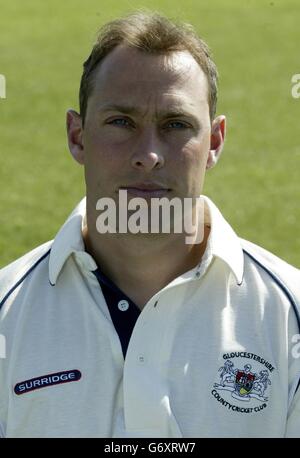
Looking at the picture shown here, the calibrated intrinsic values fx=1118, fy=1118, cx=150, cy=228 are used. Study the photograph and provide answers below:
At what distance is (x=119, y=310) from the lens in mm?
3391

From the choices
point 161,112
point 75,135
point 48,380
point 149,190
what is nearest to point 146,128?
point 161,112

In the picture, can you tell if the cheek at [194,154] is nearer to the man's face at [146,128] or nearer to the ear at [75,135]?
the man's face at [146,128]

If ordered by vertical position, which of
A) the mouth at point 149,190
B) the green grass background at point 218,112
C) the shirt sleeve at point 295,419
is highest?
the green grass background at point 218,112

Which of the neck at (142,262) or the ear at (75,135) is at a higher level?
the ear at (75,135)

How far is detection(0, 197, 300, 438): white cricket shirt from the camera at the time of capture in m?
3.25

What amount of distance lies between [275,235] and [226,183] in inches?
47.1

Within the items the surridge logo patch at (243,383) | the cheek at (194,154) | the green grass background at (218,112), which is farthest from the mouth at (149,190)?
the green grass background at (218,112)

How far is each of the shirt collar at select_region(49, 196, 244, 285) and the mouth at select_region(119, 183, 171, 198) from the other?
24 centimetres

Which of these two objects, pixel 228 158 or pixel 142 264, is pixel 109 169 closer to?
pixel 142 264

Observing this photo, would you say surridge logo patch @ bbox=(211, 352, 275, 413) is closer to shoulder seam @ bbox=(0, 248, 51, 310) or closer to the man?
the man

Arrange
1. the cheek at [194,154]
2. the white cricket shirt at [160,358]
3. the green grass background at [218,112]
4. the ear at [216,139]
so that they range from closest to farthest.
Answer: the white cricket shirt at [160,358]
the cheek at [194,154]
the ear at [216,139]
the green grass background at [218,112]

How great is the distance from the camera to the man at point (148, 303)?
326 cm

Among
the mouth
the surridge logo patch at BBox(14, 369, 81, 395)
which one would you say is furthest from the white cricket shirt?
the mouth
